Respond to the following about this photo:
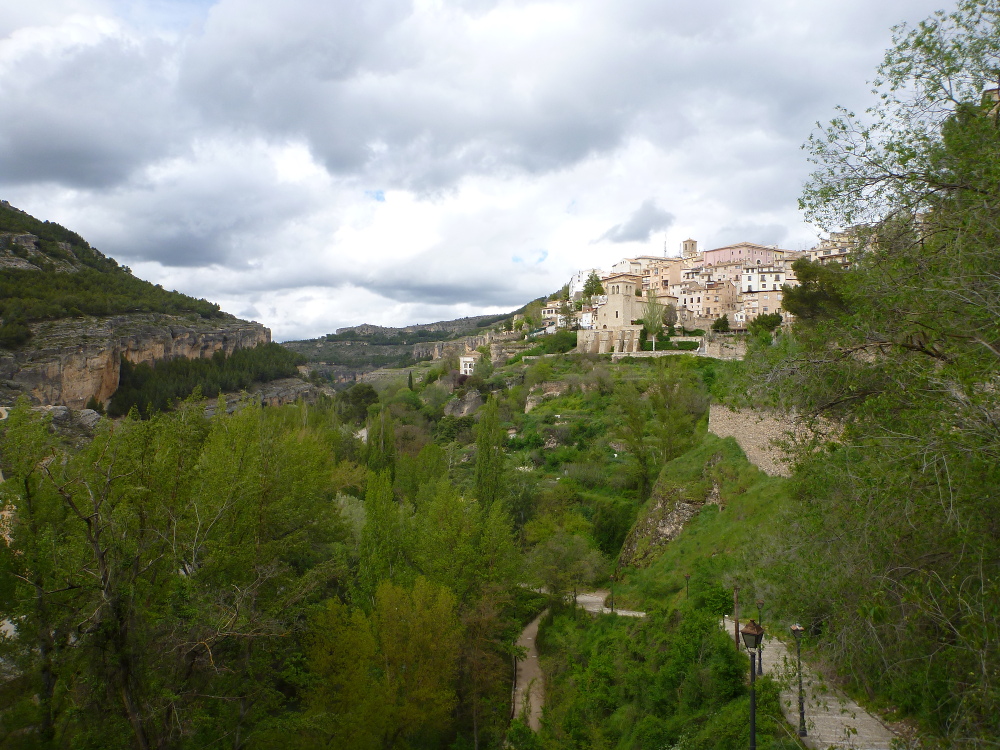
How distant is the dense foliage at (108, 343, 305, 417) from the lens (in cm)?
4894

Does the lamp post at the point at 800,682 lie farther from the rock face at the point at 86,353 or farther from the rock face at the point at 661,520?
the rock face at the point at 86,353

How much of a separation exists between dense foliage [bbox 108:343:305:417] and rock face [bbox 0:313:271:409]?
1.22 meters

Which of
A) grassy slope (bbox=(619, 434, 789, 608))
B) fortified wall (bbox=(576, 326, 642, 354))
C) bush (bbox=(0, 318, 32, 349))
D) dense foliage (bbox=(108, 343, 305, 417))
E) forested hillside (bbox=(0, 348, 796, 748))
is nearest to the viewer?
forested hillside (bbox=(0, 348, 796, 748))

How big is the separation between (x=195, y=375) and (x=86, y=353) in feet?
51.2

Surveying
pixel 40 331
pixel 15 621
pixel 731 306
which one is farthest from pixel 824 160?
pixel 731 306

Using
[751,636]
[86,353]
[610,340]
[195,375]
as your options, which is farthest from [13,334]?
[751,636]

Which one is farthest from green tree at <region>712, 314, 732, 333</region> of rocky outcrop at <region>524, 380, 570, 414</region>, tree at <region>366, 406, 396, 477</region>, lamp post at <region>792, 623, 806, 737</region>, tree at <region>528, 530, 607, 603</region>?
lamp post at <region>792, 623, 806, 737</region>

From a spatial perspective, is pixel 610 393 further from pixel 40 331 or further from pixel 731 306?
pixel 40 331

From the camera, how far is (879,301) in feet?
18.9

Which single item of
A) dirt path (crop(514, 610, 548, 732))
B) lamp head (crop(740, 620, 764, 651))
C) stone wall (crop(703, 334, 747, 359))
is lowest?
dirt path (crop(514, 610, 548, 732))

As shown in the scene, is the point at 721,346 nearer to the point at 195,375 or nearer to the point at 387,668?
the point at 387,668

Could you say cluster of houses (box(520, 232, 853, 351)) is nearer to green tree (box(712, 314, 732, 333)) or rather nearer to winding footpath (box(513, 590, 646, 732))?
green tree (box(712, 314, 732, 333))

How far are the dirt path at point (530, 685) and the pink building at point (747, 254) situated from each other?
73.2 metres

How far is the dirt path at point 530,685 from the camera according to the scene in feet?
48.0
